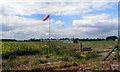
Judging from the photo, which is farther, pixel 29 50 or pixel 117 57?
pixel 29 50

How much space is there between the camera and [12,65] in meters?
7.55

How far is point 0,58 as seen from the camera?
30.7 ft

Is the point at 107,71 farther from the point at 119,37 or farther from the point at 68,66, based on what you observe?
the point at 119,37

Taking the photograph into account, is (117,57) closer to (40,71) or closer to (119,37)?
(119,37)

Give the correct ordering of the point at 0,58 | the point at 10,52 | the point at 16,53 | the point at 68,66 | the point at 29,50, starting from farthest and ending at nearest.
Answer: the point at 29,50 → the point at 16,53 → the point at 10,52 → the point at 0,58 → the point at 68,66

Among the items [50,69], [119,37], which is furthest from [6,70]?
[119,37]

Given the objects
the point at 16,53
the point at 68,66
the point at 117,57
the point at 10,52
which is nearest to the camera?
the point at 68,66

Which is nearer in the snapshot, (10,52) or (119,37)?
(119,37)

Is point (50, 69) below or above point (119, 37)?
below

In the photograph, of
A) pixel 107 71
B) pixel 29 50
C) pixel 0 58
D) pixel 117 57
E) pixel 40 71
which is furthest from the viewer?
pixel 29 50

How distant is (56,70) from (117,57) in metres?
4.56

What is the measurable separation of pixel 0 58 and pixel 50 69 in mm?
4681

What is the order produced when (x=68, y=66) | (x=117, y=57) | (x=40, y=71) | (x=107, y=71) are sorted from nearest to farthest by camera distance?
(x=107, y=71) < (x=40, y=71) < (x=68, y=66) < (x=117, y=57)

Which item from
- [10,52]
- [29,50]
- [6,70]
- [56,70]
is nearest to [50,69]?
[56,70]
